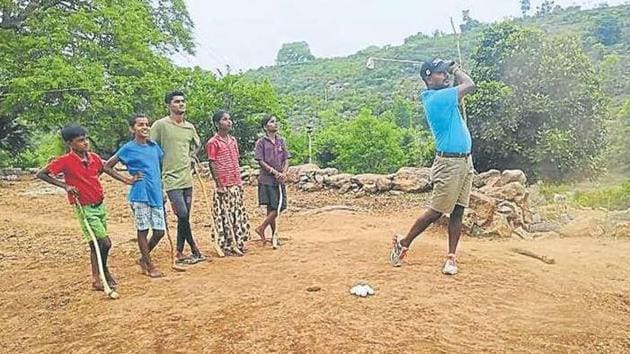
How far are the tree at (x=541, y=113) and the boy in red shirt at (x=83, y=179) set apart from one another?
10821 mm

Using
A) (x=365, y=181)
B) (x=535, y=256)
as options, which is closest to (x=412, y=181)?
(x=365, y=181)

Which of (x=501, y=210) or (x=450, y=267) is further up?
(x=450, y=267)

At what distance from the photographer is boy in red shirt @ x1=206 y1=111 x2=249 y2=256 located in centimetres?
589

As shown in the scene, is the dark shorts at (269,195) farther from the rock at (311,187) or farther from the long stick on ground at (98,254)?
the rock at (311,187)

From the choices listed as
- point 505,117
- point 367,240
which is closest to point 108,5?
point 505,117

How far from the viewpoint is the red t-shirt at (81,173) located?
4.59m

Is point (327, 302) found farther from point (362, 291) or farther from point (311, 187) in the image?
point (311, 187)

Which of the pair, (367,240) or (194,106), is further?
(194,106)

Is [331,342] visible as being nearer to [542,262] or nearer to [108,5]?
[542,262]

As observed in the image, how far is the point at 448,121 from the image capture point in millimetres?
4711

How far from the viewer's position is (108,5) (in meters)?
16.4

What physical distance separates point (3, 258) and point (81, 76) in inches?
344

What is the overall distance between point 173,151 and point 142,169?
1.56ft

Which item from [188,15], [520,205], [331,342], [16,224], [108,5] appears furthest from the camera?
[188,15]
